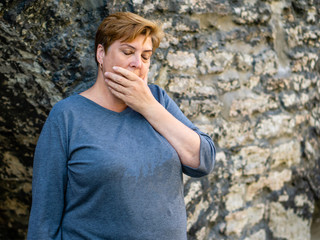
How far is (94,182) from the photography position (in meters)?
1.23

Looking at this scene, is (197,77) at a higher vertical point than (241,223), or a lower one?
higher

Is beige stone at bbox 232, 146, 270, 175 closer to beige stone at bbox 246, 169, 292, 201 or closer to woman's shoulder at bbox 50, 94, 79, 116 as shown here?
beige stone at bbox 246, 169, 292, 201

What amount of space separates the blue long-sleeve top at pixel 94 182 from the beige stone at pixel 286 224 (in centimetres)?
156

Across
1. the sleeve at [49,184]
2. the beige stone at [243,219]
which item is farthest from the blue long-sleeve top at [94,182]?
the beige stone at [243,219]

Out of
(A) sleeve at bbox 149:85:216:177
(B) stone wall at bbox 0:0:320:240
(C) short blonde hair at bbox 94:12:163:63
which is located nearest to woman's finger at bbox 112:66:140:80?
(C) short blonde hair at bbox 94:12:163:63

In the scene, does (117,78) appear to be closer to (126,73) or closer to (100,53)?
(126,73)

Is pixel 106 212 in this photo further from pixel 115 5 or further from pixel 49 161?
pixel 115 5

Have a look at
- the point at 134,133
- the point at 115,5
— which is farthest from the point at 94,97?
the point at 115,5

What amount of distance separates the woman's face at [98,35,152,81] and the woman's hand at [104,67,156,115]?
31mm

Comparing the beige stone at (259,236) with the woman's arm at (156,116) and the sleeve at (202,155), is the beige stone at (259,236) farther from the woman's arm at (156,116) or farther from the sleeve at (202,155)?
the woman's arm at (156,116)

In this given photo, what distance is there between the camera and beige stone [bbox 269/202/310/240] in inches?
103

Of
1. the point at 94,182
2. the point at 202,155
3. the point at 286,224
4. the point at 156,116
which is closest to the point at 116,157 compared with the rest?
the point at 94,182

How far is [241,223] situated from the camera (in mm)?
2408

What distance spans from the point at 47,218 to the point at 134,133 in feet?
1.45
